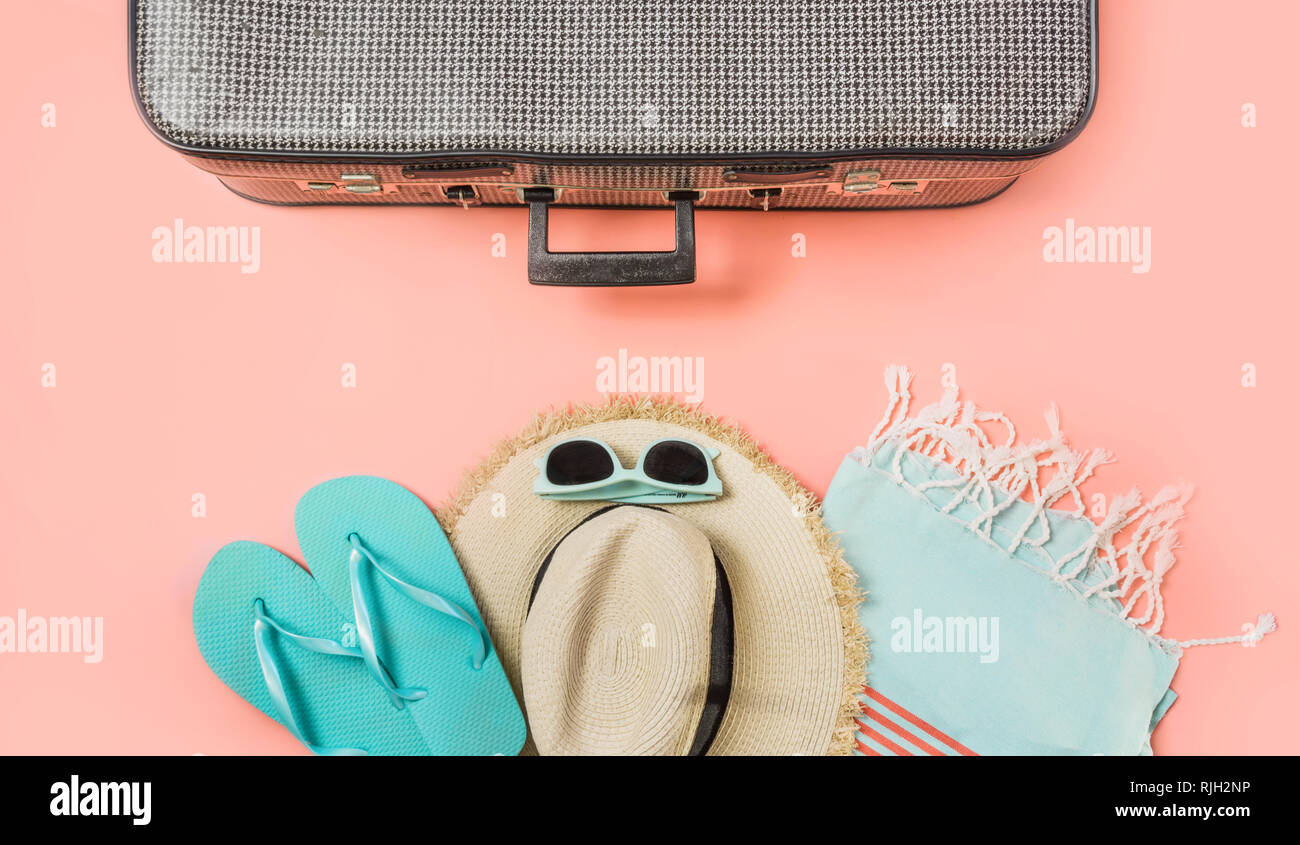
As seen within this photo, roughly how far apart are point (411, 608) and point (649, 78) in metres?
0.60

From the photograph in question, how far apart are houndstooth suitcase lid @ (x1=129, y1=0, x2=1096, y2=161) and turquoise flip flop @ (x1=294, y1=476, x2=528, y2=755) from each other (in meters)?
0.39

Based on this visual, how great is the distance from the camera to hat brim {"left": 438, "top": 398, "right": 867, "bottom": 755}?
75 cm

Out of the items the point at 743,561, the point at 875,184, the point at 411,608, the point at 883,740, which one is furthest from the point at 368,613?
the point at 875,184

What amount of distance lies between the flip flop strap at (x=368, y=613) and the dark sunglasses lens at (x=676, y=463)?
0.25m

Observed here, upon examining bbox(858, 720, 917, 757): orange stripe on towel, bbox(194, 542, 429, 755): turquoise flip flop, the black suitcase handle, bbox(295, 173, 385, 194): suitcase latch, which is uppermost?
bbox(295, 173, 385, 194): suitcase latch

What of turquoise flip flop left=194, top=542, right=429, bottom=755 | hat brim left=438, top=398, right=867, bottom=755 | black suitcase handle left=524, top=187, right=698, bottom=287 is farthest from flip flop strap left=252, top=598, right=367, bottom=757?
black suitcase handle left=524, top=187, right=698, bottom=287

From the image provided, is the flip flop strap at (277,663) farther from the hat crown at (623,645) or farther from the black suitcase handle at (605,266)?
the black suitcase handle at (605,266)

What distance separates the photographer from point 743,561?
30.1 inches

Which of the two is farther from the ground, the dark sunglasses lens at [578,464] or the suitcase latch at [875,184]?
the suitcase latch at [875,184]

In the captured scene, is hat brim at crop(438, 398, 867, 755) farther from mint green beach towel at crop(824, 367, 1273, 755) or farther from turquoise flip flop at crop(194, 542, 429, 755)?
turquoise flip flop at crop(194, 542, 429, 755)

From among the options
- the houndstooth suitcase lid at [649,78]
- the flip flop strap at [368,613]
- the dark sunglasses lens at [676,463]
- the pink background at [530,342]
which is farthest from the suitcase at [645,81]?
the flip flop strap at [368,613]

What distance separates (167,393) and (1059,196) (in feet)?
3.54

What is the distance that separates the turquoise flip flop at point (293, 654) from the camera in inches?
30.6
